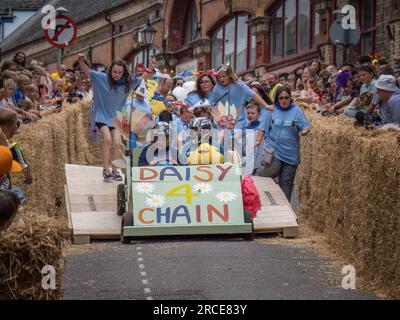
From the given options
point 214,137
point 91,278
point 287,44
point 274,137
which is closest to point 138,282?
point 91,278

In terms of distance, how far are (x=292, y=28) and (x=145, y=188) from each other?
23.4m

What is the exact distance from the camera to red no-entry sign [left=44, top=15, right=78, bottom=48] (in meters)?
23.3

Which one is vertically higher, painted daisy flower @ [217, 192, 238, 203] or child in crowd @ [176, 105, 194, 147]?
child in crowd @ [176, 105, 194, 147]

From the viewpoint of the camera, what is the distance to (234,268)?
12023 millimetres

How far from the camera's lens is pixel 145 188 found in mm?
14758

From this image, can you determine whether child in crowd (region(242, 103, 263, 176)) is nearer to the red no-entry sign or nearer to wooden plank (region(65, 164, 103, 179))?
wooden plank (region(65, 164, 103, 179))

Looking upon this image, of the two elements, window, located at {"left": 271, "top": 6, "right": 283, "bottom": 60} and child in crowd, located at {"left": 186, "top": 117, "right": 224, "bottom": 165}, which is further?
window, located at {"left": 271, "top": 6, "right": 283, "bottom": 60}

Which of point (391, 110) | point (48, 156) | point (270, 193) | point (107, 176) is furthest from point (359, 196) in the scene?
point (48, 156)

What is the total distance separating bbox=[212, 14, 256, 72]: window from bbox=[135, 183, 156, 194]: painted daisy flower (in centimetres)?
2684

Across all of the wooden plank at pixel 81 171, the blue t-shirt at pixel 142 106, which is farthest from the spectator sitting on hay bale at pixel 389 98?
the wooden plank at pixel 81 171

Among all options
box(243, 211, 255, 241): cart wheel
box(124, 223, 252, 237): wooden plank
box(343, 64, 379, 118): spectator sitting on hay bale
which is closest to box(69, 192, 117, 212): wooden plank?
box(124, 223, 252, 237): wooden plank

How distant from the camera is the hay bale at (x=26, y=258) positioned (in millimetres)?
8688

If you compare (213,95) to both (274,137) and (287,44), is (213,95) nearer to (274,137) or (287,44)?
(274,137)
